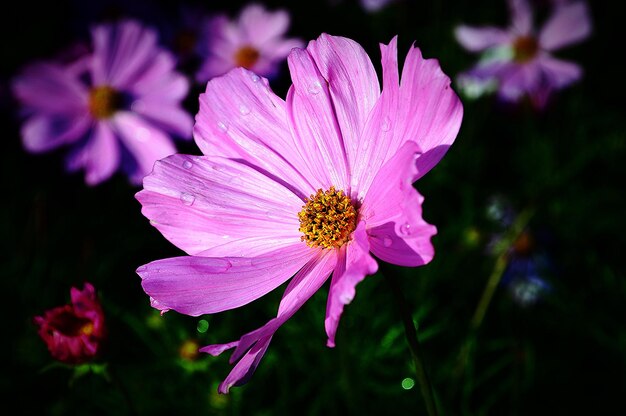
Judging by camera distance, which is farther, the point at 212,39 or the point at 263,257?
the point at 212,39

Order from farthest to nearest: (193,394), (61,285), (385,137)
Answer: (61,285)
(193,394)
(385,137)

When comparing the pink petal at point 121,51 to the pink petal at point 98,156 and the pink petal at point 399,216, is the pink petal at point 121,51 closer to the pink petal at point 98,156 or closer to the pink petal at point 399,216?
the pink petal at point 98,156

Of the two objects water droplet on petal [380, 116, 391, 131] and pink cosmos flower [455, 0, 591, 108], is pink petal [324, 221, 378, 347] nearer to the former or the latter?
water droplet on petal [380, 116, 391, 131]

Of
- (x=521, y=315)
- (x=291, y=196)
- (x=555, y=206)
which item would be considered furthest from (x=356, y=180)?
(x=555, y=206)

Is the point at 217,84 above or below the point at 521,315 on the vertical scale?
above

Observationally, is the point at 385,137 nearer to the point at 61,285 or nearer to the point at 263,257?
the point at 263,257

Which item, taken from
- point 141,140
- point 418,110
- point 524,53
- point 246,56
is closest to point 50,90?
point 141,140

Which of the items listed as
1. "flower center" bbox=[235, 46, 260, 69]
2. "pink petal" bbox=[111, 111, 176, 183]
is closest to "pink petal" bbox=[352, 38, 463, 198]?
"pink petal" bbox=[111, 111, 176, 183]

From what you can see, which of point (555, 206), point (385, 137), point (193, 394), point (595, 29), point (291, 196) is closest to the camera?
point (385, 137)
